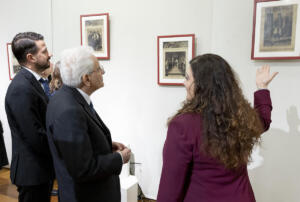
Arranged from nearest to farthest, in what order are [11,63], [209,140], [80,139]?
[209,140] → [80,139] → [11,63]

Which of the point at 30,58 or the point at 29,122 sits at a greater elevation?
the point at 30,58

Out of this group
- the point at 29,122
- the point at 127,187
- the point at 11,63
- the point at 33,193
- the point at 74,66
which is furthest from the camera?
the point at 11,63

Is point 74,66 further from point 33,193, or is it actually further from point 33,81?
point 33,193

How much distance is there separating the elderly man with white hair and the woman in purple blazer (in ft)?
1.07

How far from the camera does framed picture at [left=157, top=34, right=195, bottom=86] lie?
2.16 meters

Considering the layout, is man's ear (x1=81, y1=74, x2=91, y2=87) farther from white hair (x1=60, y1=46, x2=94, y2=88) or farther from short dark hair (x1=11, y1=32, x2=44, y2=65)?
short dark hair (x1=11, y1=32, x2=44, y2=65)

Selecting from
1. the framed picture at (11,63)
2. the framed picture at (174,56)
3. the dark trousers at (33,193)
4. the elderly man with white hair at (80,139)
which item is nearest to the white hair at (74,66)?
the elderly man with white hair at (80,139)

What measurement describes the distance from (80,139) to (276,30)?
1639mm

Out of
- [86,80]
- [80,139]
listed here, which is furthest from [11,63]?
[80,139]

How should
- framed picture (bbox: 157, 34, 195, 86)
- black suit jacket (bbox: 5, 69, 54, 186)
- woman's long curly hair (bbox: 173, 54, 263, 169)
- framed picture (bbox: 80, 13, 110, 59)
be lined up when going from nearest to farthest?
woman's long curly hair (bbox: 173, 54, 263, 169), black suit jacket (bbox: 5, 69, 54, 186), framed picture (bbox: 157, 34, 195, 86), framed picture (bbox: 80, 13, 110, 59)

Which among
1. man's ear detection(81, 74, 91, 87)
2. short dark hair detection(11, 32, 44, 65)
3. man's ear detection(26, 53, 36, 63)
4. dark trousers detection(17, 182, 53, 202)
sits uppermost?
short dark hair detection(11, 32, 44, 65)

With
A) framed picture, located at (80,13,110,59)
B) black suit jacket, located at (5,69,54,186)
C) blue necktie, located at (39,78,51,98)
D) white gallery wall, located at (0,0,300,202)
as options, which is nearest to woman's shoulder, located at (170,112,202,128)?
black suit jacket, located at (5,69,54,186)

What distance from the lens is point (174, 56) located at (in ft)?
7.30

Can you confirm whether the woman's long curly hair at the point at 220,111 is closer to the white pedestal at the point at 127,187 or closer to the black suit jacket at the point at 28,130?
the black suit jacket at the point at 28,130
